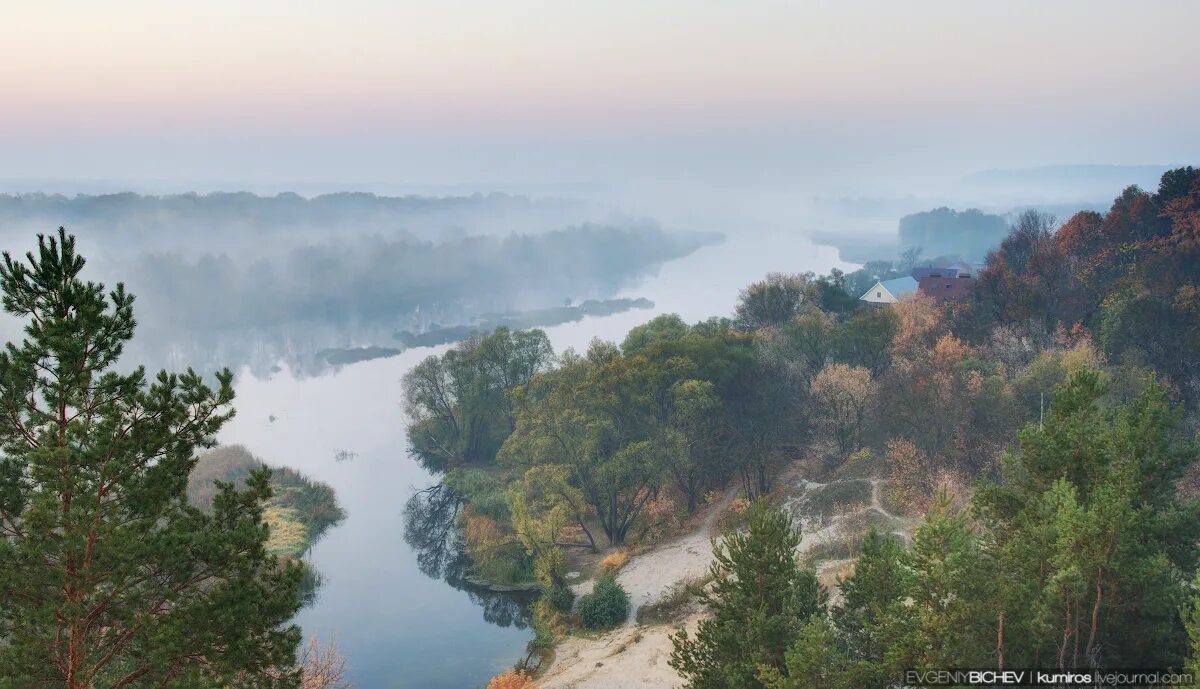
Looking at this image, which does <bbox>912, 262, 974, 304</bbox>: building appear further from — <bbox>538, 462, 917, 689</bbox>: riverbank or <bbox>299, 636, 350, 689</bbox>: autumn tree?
<bbox>299, 636, 350, 689</bbox>: autumn tree

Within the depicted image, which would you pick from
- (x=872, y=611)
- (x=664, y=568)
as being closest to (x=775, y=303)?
(x=664, y=568)

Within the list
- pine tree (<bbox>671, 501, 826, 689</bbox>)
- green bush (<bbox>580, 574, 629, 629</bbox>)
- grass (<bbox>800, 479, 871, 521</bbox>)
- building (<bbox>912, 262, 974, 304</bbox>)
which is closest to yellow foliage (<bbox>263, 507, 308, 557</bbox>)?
green bush (<bbox>580, 574, 629, 629</bbox>)

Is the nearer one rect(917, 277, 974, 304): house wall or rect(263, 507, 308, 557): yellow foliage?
rect(263, 507, 308, 557): yellow foliage

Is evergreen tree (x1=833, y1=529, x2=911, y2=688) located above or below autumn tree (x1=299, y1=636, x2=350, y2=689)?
above

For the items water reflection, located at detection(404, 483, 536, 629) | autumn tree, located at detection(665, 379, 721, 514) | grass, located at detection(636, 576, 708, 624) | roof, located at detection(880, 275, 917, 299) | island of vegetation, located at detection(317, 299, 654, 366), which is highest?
roof, located at detection(880, 275, 917, 299)

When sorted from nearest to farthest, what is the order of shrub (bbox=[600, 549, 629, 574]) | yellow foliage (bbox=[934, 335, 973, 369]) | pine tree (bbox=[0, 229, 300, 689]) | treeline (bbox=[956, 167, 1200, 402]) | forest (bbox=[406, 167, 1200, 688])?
pine tree (bbox=[0, 229, 300, 689]) → forest (bbox=[406, 167, 1200, 688]) → shrub (bbox=[600, 549, 629, 574]) → treeline (bbox=[956, 167, 1200, 402]) → yellow foliage (bbox=[934, 335, 973, 369])

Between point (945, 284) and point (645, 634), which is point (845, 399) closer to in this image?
Result: point (645, 634)
